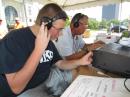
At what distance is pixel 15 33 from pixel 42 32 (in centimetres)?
24

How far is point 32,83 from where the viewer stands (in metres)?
1.14

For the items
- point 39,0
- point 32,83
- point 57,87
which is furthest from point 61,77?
point 39,0

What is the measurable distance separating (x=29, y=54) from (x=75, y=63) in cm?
34

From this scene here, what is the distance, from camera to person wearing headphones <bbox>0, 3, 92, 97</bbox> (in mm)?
880

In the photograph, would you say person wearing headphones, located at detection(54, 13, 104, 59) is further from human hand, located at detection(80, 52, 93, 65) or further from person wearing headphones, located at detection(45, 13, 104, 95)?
human hand, located at detection(80, 52, 93, 65)

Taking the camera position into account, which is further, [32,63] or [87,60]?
[87,60]

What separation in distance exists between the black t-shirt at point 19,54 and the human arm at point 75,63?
0.08 meters

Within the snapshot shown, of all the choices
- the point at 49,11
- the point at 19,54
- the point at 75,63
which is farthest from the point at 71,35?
the point at 19,54

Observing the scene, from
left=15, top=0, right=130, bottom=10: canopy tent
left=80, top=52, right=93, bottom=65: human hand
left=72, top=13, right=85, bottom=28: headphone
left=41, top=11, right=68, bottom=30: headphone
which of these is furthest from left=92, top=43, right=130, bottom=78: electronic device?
left=15, top=0, right=130, bottom=10: canopy tent

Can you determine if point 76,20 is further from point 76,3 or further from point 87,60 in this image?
point 76,3

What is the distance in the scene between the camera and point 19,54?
981 mm

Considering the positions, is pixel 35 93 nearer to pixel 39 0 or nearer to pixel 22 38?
pixel 22 38

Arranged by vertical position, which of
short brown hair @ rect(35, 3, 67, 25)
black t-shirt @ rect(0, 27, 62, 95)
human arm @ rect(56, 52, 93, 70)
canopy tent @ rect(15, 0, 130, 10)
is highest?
canopy tent @ rect(15, 0, 130, 10)

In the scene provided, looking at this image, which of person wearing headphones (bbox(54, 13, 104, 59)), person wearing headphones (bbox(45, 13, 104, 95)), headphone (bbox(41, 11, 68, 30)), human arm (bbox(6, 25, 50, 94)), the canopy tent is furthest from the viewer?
the canopy tent
